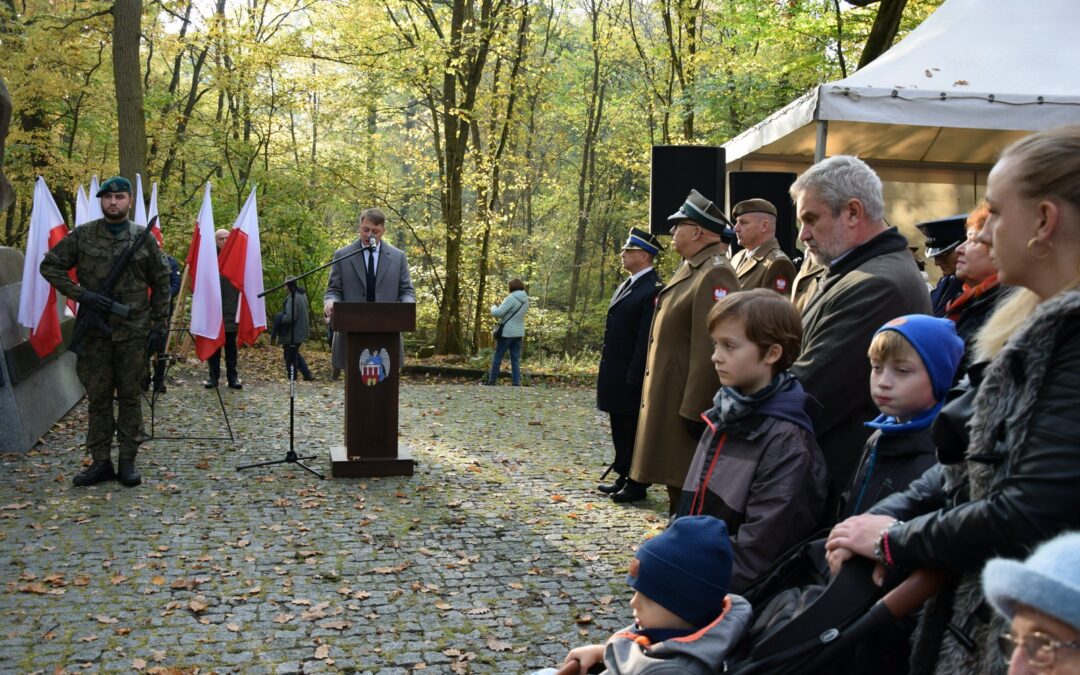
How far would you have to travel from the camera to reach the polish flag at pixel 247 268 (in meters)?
9.44

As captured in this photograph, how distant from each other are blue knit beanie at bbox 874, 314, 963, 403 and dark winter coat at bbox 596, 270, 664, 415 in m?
4.55

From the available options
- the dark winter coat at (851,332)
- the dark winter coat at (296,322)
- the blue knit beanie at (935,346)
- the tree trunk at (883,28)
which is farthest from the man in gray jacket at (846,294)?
the tree trunk at (883,28)

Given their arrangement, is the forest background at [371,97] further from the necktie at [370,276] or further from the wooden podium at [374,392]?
the wooden podium at [374,392]

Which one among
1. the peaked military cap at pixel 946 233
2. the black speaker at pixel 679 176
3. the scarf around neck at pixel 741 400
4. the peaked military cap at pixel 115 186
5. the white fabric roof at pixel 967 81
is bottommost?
the scarf around neck at pixel 741 400

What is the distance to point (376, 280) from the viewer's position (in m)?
8.95

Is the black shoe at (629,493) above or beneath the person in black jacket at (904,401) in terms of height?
beneath

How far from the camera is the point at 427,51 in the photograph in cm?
1830

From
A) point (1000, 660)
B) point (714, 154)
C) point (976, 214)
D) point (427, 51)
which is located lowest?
point (1000, 660)

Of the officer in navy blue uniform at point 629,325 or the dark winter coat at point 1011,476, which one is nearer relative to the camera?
the dark winter coat at point 1011,476

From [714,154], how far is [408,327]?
3.67m

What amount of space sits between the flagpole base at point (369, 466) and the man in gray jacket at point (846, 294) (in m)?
5.26

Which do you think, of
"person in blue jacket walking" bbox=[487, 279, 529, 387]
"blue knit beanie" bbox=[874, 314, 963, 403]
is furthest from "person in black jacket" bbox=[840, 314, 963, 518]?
"person in blue jacket walking" bbox=[487, 279, 529, 387]

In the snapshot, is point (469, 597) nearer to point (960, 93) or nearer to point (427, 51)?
point (960, 93)

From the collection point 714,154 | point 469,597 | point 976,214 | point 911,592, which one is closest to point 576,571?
point 469,597
